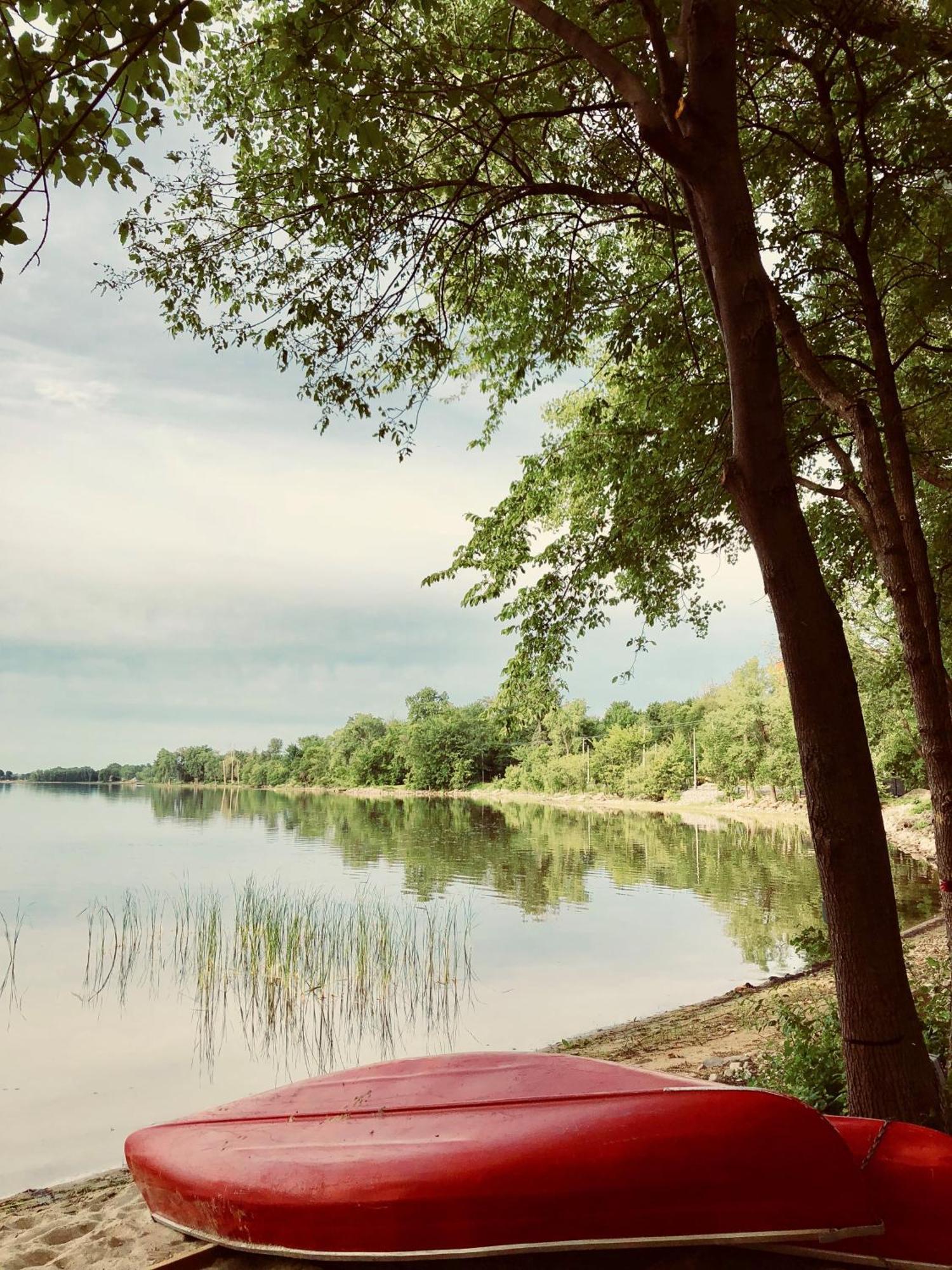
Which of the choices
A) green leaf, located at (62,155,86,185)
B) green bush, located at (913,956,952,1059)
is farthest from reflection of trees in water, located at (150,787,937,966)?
green leaf, located at (62,155,86,185)

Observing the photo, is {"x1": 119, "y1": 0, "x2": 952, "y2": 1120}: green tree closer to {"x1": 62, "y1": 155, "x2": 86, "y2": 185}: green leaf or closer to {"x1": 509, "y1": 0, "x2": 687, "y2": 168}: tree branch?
{"x1": 509, "y1": 0, "x2": 687, "y2": 168}: tree branch

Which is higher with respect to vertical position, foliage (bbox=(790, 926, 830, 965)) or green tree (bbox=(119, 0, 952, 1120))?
green tree (bbox=(119, 0, 952, 1120))

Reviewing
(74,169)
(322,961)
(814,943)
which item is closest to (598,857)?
(322,961)

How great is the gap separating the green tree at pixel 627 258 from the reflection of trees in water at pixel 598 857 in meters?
7.69

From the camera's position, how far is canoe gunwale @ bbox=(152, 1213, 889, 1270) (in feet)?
7.53

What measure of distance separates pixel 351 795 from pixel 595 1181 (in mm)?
66814

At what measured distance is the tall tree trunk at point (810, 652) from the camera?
2748mm

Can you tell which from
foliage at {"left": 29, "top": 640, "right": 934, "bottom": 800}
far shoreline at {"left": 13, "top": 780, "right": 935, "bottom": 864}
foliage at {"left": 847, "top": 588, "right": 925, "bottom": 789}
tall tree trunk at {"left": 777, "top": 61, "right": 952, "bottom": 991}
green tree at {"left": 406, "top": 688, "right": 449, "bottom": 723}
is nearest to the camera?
tall tree trunk at {"left": 777, "top": 61, "right": 952, "bottom": 991}

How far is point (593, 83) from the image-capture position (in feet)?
16.5

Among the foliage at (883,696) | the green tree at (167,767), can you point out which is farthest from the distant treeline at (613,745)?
the green tree at (167,767)

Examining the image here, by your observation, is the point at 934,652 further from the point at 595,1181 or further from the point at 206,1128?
the point at 206,1128

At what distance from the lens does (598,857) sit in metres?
23.2

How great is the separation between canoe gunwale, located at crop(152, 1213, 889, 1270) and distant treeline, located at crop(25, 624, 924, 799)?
4.94 m

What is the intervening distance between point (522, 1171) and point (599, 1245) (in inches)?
10.6
